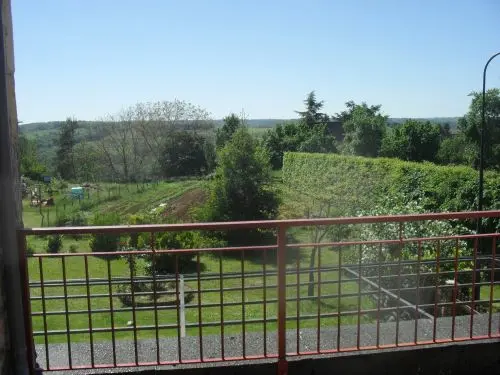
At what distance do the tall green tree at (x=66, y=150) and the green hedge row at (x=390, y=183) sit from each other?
13031mm

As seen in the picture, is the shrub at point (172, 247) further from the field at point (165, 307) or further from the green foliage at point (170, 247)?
the field at point (165, 307)

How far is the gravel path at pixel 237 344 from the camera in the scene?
115 inches

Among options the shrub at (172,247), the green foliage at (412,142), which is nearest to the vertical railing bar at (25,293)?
the shrub at (172,247)

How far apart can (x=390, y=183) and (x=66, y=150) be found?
20.2 meters

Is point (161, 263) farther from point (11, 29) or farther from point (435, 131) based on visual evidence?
point (435, 131)

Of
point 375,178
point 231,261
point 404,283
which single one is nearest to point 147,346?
point 404,283

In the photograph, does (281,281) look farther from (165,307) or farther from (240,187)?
(240,187)

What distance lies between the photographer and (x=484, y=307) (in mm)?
7266

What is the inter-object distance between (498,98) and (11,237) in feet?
112

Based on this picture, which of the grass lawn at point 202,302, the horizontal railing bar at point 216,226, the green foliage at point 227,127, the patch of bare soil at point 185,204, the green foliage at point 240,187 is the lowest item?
the grass lawn at point 202,302

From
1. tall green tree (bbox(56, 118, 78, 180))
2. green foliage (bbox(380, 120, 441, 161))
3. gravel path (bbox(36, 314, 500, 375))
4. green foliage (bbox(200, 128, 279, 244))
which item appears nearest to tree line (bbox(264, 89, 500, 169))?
green foliage (bbox(380, 120, 441, 161))

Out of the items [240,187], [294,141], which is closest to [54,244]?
[240,187]

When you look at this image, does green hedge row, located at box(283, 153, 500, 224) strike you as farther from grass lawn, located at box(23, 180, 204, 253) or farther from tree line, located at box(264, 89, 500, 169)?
tree line, located at box(264, 89, 500, 169)

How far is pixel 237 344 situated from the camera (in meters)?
3.10
